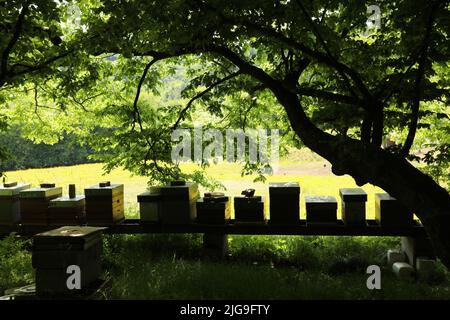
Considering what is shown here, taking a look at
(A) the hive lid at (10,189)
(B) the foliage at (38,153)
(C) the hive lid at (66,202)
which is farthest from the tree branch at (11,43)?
(B) the foliage at (38,153)

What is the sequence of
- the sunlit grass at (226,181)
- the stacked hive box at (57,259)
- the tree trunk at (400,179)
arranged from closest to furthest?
the tree trunk at (400,179)
the stacked hive box at (57,259)
the sunlit grass at (226,181)

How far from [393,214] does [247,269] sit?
2.00 meters

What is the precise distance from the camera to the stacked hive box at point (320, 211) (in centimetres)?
532

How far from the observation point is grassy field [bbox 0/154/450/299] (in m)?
4.21

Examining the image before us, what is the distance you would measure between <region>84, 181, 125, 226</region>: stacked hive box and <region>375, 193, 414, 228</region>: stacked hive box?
3496mm

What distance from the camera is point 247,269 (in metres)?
5.12

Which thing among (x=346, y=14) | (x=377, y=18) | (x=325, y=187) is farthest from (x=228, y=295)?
(x=325, y=187)

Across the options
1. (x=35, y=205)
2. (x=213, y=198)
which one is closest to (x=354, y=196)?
(x=213, y=198)

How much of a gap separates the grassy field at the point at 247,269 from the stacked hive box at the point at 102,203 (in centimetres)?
60

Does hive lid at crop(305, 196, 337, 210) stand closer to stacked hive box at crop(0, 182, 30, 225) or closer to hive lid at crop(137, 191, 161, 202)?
hive lid at crop(137, 191, 161, 202)

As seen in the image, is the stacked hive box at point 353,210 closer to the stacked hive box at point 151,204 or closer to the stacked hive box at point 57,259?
the stacked hive box at point 151,204

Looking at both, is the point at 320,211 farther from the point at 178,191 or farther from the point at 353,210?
the point at 178,191

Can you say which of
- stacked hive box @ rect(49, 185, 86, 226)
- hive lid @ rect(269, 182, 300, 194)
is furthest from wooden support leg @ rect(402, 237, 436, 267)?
stacked hive box @ rect(49, 185, 86, 226)
